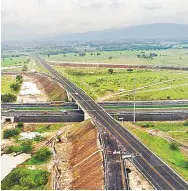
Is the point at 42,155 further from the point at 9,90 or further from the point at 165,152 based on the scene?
the point at 9,90

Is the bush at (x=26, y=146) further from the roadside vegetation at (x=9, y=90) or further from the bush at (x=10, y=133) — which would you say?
the roadside vegetation at (x=9, y=90)

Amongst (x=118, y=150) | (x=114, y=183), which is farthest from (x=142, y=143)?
(x=114, y=183)

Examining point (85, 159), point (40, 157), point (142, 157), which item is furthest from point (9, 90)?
point (142, 157)

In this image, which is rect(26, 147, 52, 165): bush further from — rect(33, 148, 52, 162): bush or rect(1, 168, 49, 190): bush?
rect(1, 168, 49, 190): bush

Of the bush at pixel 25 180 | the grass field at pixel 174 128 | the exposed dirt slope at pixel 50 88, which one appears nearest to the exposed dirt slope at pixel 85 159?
the bush at pixel 25 180

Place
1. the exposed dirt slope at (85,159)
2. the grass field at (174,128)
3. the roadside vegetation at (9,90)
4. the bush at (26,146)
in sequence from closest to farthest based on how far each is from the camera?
the exposed dirt slope at (85,159), the bush at (26,146), the grass field at (174,128), the roadside vegetation at (9,90)

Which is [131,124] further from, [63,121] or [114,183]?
[114,183]
